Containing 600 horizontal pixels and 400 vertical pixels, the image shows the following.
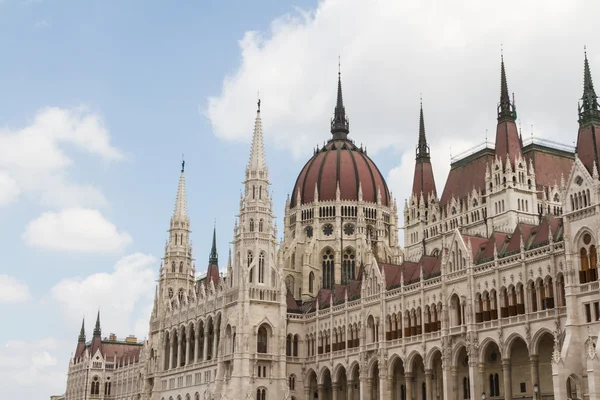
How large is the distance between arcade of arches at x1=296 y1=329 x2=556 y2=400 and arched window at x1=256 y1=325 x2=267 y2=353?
253 inches

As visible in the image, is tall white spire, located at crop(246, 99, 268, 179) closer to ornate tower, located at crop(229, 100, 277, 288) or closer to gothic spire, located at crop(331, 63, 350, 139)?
ornate tower, located at crop(229, 100, 277, 288)

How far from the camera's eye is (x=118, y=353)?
144 metres

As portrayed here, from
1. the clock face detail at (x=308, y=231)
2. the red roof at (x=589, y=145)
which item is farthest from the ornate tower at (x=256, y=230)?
the red roof at (x=589, y=145)

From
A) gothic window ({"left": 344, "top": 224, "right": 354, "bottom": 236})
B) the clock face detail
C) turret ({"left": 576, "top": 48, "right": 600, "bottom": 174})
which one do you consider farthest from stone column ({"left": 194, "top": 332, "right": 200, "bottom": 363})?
turret ({"left": 576, "top": 48, "right": 600, "bottom": 174})

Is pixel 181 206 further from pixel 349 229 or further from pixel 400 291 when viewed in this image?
pixel 400 291

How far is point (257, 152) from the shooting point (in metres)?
95.5

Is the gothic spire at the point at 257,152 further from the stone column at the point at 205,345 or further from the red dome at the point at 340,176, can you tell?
the stone column at the point at 205,345

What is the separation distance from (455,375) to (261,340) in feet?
87.3

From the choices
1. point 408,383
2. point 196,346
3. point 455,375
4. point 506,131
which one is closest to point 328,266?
point 196,346

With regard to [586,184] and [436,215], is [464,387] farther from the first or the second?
[436,215]

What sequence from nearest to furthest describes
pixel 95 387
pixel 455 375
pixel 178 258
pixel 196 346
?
1. pixel 455 375
2. pixel 196 346
3. pixel 178 258
4. pixel 95 387

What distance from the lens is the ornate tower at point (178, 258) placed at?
114 m

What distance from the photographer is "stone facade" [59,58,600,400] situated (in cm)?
5819

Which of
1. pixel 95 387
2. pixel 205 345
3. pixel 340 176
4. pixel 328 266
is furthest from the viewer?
pixel 95 387
